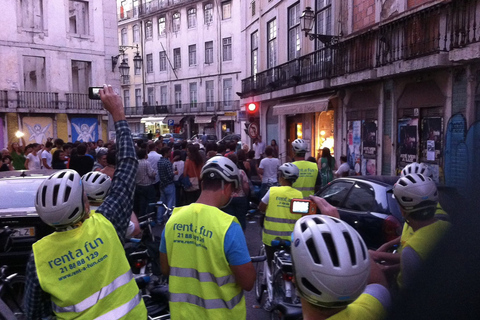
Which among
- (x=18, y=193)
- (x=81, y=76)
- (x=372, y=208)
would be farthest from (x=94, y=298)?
(x=81, y=76)

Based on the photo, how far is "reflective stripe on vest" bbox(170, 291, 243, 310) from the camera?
105 inches

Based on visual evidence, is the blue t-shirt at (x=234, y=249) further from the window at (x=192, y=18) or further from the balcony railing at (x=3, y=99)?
the window at (x=192, y=18)

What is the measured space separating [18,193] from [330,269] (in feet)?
18.0

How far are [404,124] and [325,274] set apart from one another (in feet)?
36.8

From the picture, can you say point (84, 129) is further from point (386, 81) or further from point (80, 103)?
point (386, 81)

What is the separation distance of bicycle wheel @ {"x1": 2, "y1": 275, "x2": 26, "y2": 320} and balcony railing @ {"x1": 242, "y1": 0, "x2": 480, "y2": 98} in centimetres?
916

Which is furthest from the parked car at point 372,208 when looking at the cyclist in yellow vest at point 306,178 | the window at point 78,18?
the window at point 78,18

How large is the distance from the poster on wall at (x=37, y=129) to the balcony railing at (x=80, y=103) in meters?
1.51

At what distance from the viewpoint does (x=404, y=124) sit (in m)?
11.9

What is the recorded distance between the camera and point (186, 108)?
4578cm

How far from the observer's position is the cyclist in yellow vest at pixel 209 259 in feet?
8.70

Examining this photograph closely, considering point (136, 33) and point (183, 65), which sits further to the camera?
point (136, 33)

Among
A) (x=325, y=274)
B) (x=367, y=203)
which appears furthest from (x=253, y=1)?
(x=325, y=274)

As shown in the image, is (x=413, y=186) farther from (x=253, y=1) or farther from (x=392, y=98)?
(x=253, y=1)
